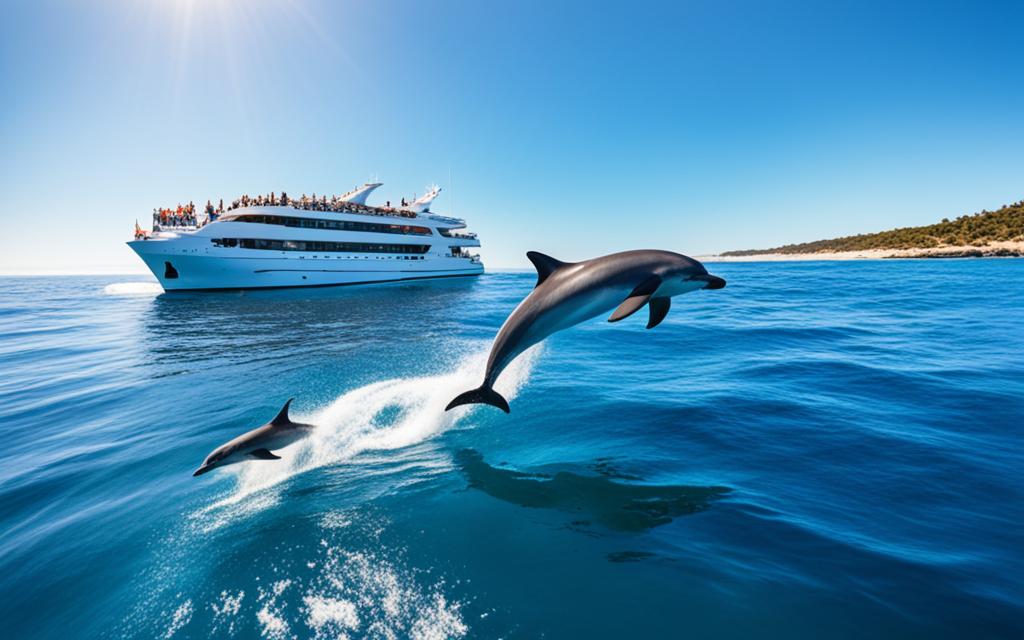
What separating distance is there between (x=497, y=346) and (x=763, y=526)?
356cm

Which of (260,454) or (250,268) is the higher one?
(250,268)

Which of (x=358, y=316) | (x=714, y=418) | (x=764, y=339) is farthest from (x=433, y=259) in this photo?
(x=714, y=418)

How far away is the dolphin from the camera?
4.54m

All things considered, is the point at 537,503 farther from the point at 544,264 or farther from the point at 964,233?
the point at 964,233

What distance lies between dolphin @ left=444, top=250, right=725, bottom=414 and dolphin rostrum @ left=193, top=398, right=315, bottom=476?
8.83ft

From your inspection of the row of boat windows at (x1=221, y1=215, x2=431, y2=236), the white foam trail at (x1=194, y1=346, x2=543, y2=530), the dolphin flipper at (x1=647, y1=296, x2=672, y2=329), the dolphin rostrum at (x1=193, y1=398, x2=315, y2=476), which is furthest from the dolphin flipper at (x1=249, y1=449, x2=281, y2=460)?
the row of boat windows at (x1=221, y1=215, x2=431, y2=236)

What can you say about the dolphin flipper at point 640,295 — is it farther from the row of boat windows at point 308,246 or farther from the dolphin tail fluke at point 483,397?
the row of boat windows at point 308,246

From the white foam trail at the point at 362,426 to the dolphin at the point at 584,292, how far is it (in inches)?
112

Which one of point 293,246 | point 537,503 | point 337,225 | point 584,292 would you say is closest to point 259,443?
point 537,503

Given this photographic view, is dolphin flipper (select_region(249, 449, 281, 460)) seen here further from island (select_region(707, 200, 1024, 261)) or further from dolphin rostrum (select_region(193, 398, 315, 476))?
island (select_region(707, 200, 1024, 261))

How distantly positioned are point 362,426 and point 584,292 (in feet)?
17.3

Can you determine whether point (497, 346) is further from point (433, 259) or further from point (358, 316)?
point (433, 259)

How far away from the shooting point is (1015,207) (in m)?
72.8

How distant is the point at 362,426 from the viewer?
23.9 feet
